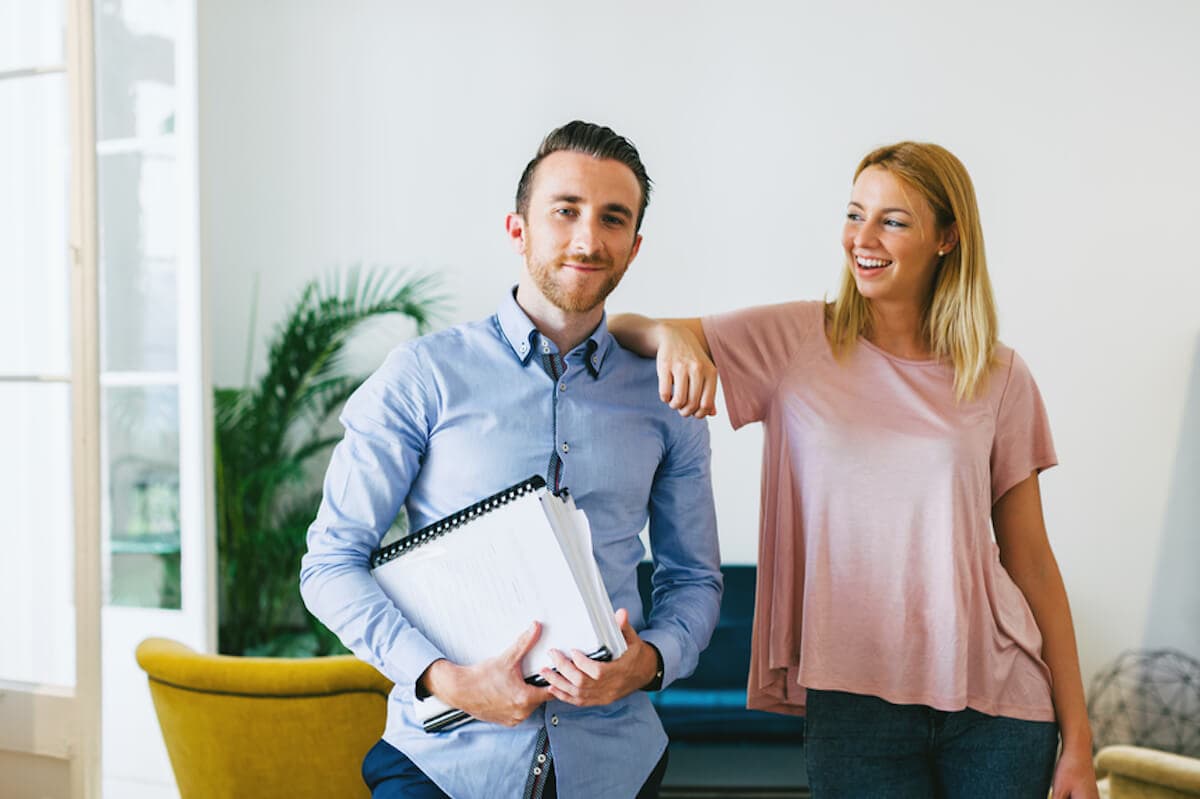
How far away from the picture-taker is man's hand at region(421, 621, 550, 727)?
1.34m

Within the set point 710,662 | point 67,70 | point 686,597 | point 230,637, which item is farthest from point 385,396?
point 230,637

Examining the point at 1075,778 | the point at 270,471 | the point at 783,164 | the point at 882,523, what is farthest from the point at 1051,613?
the point at 270,471

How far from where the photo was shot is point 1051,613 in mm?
1748

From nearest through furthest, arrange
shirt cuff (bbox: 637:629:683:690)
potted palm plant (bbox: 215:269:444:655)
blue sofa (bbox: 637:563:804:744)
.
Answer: shirt cuff (bbox: 637:629:683:690) < blue sofa (bbox: 637:563:804:744) < potted palm plant (bbox: 215:269:444:655)

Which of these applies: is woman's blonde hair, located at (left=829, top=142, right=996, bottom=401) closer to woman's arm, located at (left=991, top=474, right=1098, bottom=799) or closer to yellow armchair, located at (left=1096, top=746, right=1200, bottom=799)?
woman's arm, located at (left=991, top=474, right=1098, bottom=799)

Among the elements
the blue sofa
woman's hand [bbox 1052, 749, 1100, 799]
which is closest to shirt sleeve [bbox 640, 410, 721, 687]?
woman's hand [bbox 1052, 749, 1100, 799]

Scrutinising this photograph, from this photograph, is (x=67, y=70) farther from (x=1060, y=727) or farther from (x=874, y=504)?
(x=1060, y=727)

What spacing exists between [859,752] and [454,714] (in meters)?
0.63

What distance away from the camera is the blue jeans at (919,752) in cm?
160

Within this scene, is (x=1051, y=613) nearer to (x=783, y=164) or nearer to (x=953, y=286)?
(x=953, y=286)

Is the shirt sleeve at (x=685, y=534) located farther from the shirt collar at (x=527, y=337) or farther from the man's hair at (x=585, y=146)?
the man's hair at (x=585, y=146)

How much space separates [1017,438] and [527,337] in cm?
81

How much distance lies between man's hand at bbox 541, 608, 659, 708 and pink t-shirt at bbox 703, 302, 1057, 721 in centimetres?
36

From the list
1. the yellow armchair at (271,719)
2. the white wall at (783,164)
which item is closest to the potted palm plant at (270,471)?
the white wall at (783,164)
